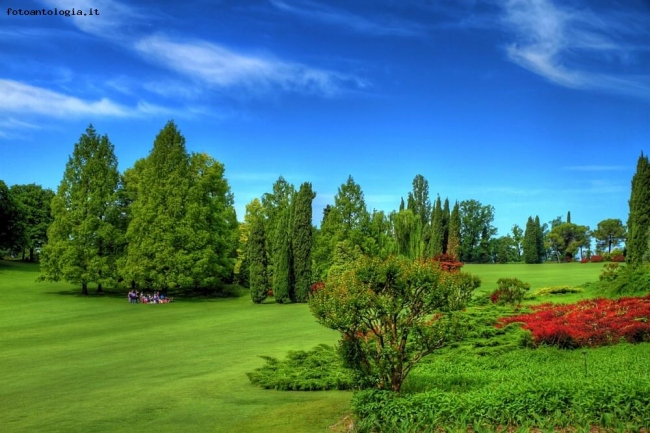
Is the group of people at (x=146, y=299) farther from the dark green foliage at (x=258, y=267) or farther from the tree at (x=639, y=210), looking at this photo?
the tree at (x=639, y=210)

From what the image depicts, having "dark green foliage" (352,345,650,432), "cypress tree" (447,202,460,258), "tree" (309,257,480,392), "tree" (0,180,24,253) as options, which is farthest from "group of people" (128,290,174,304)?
"cypress tree" (447,202,460,258)

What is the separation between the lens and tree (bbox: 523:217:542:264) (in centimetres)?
9725

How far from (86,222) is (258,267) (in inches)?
591

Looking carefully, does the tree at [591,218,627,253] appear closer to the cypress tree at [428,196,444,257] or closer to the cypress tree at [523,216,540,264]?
the cypress tree at [523,216,540,264]

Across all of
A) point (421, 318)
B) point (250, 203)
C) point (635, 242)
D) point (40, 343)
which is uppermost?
point (250, 203)

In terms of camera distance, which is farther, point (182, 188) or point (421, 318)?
point (182, 188)

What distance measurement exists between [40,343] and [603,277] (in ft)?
91.3

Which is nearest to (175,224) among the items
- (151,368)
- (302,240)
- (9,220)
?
(302,240)

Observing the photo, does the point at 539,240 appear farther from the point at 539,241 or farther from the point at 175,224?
the point at 175,224

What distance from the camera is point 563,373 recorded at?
12.7m

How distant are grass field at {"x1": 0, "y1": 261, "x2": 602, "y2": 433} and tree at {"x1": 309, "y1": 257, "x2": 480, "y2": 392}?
1198 mm

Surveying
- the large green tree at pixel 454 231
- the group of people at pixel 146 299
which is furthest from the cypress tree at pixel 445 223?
the group of people at pixel 146 299

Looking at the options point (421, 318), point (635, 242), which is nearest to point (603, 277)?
point (635, 242)

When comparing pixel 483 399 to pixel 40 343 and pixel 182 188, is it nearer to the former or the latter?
pixel 40 343
